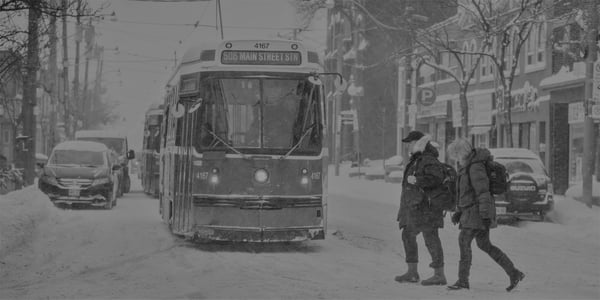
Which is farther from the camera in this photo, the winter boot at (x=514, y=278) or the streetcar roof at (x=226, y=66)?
the streetcar roof at (x=226, y=66)

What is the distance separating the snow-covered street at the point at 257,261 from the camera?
36.9 ft

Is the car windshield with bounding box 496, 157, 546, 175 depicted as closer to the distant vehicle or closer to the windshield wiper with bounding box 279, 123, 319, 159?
the windshield wiper with bounding box 279, 123, 319, 159

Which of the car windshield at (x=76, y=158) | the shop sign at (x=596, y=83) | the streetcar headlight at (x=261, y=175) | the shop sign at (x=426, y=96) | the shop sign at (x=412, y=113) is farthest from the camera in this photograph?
the shop sign at (x=426, y=96)

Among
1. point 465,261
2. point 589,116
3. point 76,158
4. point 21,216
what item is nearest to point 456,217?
point 465,261

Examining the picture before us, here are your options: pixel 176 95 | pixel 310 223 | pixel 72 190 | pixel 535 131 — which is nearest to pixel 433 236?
pixel 310 223

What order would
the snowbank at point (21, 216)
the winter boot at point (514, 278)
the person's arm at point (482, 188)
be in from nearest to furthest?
the person's arm at point (482, 188), the winter boot at point (514, 278), the snowbank at point (21, 216)

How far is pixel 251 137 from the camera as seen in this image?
15.7 meters

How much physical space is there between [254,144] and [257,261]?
6.59 ft

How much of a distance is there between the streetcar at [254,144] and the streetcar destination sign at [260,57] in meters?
0.02

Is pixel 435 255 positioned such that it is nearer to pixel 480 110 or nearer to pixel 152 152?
pixel 152 152

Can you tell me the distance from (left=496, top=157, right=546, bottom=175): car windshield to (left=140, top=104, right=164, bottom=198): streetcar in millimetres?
10409

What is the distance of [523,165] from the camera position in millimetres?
23688

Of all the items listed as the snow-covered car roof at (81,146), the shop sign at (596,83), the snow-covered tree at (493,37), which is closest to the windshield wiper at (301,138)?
the shop sign at (596,83)

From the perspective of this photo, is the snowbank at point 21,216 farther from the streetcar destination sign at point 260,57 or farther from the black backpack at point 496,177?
the black backpack at point 496,177
